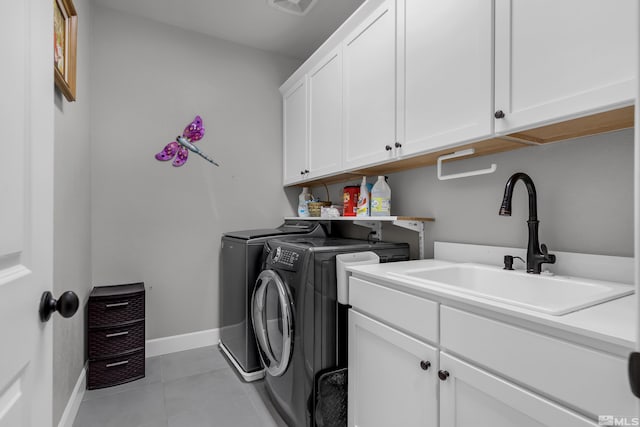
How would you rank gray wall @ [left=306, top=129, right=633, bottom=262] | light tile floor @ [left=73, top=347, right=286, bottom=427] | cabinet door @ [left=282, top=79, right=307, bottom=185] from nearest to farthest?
gray wall @ [left=306, top=129, right=633, bottom=262] → light tile floor @ [left=73, top=347, right=286, bottom=427] → cabinet door @ [left=282, top=79, right=307, bottom=185]

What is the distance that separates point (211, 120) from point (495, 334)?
2670 millimetres

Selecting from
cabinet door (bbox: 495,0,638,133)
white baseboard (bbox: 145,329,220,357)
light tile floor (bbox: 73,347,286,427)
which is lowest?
light tile floor (bbox: 73,347,286,427)

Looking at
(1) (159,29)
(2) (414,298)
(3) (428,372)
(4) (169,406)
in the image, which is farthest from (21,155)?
(1) (159,29)

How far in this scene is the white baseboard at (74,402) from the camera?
1612 millimetres

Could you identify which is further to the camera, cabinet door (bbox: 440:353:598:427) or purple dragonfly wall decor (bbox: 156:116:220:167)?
purple dragonfly wall decor (bbox: 156:116:220:167)

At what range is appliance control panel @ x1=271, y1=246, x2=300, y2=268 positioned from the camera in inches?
65.4

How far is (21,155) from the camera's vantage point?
2.09 feet

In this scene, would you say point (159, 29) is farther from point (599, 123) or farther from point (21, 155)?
point (599, 123)

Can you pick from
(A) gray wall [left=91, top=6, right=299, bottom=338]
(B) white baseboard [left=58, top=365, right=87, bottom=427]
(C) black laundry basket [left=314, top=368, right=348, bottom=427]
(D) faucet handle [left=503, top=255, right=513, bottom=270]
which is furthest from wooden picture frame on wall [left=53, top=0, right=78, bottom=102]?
(D) faucet handle [left=503, top=255, right=513, bottom=270]

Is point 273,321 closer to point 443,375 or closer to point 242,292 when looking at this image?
point 242,292

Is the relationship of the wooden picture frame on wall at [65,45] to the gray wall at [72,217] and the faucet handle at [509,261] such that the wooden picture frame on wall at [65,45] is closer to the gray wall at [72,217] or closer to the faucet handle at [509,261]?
the gray wall at [72,217]

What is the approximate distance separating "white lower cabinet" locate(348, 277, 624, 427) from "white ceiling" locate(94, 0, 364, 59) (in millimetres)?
2119

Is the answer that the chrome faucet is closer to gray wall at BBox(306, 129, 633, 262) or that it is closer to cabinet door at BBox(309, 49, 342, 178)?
gray wall at BBox(306, 129, 633, 262)

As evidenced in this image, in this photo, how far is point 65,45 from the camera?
1608 mm
